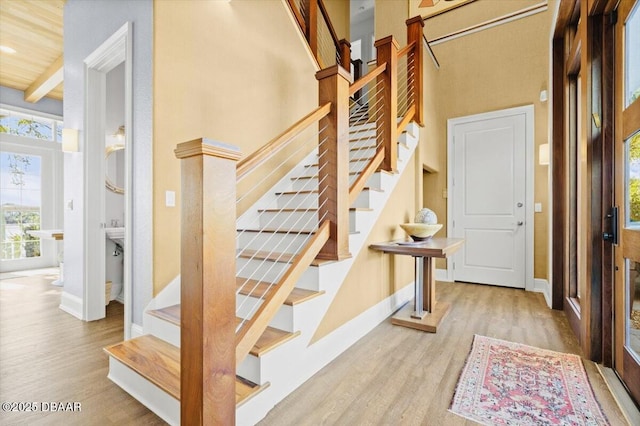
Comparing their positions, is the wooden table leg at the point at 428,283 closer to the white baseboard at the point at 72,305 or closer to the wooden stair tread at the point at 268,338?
the wooden stair tread at the point at 268,338

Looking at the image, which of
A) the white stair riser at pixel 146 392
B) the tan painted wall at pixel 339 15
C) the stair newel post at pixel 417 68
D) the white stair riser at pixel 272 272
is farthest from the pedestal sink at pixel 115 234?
the tan painted wall at pixel 339 15

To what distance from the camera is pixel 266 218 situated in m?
3.04

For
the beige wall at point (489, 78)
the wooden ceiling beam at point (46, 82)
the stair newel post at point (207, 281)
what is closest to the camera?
the stair newel post at point (207, 281)

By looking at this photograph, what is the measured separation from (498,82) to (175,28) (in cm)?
410

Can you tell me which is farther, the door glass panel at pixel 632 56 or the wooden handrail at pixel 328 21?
the wooden handrail at pixel 328 21

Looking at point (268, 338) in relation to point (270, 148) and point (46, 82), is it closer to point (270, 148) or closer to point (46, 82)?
point (270, 148)

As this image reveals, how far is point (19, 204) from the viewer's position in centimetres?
542

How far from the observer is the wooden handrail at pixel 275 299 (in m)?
1.40

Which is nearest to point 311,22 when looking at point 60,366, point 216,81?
point 216,81

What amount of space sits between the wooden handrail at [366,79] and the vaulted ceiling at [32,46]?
3350 millimetres

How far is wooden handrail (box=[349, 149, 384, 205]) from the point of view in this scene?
7.80 feet

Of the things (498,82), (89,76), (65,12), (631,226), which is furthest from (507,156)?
(65,12)

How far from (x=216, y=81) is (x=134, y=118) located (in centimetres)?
73

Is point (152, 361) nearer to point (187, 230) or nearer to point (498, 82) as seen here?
point (187, 230)
